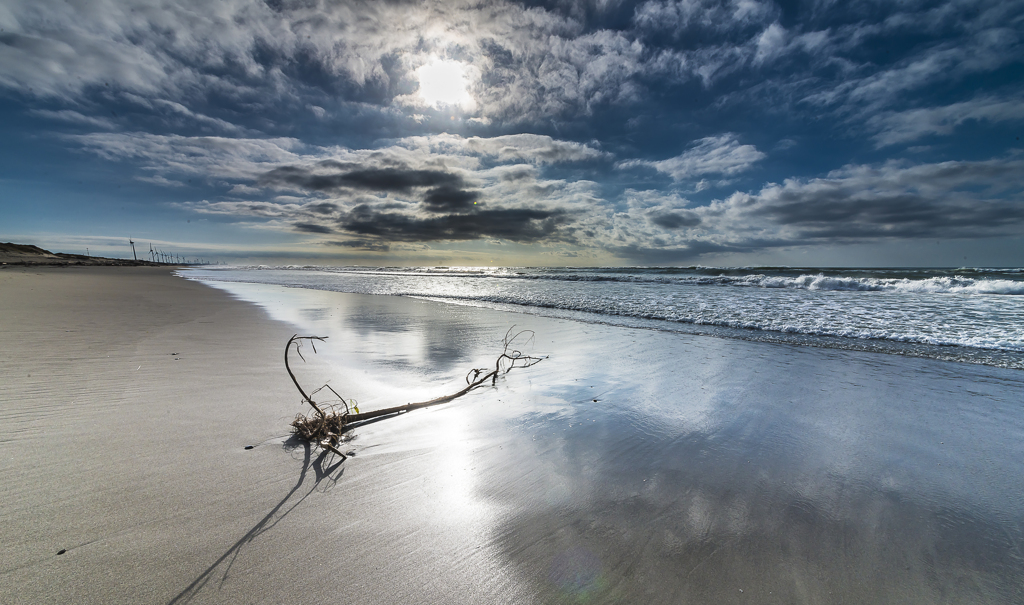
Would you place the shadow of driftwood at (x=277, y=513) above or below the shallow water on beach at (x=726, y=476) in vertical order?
above

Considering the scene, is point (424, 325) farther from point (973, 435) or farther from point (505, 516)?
point (973, 435)

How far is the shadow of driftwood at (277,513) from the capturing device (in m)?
1.41

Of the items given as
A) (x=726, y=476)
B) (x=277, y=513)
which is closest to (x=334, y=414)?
(x=277, y=513)

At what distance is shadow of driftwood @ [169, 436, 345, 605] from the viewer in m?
1.41

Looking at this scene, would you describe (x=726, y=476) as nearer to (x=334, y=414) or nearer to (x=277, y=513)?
(x=277, y=513)

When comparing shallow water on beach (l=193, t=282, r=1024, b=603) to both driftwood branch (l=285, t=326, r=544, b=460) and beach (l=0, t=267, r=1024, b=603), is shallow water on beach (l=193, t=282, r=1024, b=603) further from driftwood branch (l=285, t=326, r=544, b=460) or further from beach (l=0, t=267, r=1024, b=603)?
driftwood branch (l=285, t=326, r=544, b=460)

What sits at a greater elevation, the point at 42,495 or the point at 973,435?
the point at 42,495

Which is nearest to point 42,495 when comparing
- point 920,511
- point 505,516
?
point 505,516

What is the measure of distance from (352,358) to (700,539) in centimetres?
459

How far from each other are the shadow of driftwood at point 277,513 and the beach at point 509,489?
10 mm

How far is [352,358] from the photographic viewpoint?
5.20m

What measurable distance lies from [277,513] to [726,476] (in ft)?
8.29

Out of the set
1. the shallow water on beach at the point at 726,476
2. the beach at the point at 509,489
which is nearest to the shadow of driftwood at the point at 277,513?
the beach at the point at 509,489

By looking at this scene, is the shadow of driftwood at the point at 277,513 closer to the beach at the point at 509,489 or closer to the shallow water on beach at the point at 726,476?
the beach at the point at 509,489
